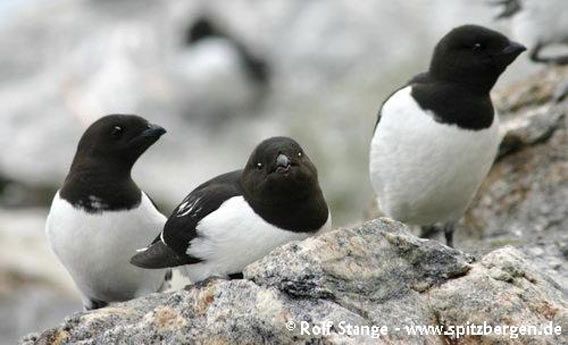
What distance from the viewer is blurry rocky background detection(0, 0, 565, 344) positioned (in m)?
23.4

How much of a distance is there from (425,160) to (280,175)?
8.09 ft

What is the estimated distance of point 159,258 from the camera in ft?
25.7

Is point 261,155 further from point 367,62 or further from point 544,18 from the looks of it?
point 367,62

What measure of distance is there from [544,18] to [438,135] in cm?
442

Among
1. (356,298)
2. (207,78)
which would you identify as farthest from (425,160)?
(207,78)

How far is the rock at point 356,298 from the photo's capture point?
6051 mm

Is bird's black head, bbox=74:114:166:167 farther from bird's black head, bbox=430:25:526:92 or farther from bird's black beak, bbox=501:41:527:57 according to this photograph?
bird's black beak, bbox=501:41:527:57

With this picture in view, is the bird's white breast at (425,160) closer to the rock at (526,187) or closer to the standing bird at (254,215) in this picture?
the rock at (526,187)

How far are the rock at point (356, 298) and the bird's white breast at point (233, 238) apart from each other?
62 cm

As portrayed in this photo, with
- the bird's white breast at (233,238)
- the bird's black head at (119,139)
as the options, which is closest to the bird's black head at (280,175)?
the bird's white breast at (233,238)

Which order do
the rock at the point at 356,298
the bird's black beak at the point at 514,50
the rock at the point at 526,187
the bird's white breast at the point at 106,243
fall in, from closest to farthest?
the rock at the point at 356,298 → the bird's white breast at the point at 106,243 → the bird's black beak at the point at 514,50 → the rock at the point at 526,187

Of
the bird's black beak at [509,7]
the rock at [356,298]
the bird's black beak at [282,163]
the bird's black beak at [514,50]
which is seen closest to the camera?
the rock at [356,298]

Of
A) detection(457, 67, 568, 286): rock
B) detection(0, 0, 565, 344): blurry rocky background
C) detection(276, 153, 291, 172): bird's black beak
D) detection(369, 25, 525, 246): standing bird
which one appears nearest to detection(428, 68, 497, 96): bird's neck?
detection(369, 25, 525, 246): standing bird

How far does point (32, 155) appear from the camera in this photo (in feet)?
77.4
